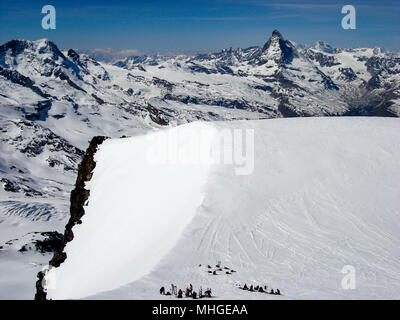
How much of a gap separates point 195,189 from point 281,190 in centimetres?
1115

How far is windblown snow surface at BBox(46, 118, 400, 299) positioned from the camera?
31.0m

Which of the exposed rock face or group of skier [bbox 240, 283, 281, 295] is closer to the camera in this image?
group of skier [bbox 240, 283, 281, 295]

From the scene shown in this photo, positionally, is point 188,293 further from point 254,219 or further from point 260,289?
point 254,219
